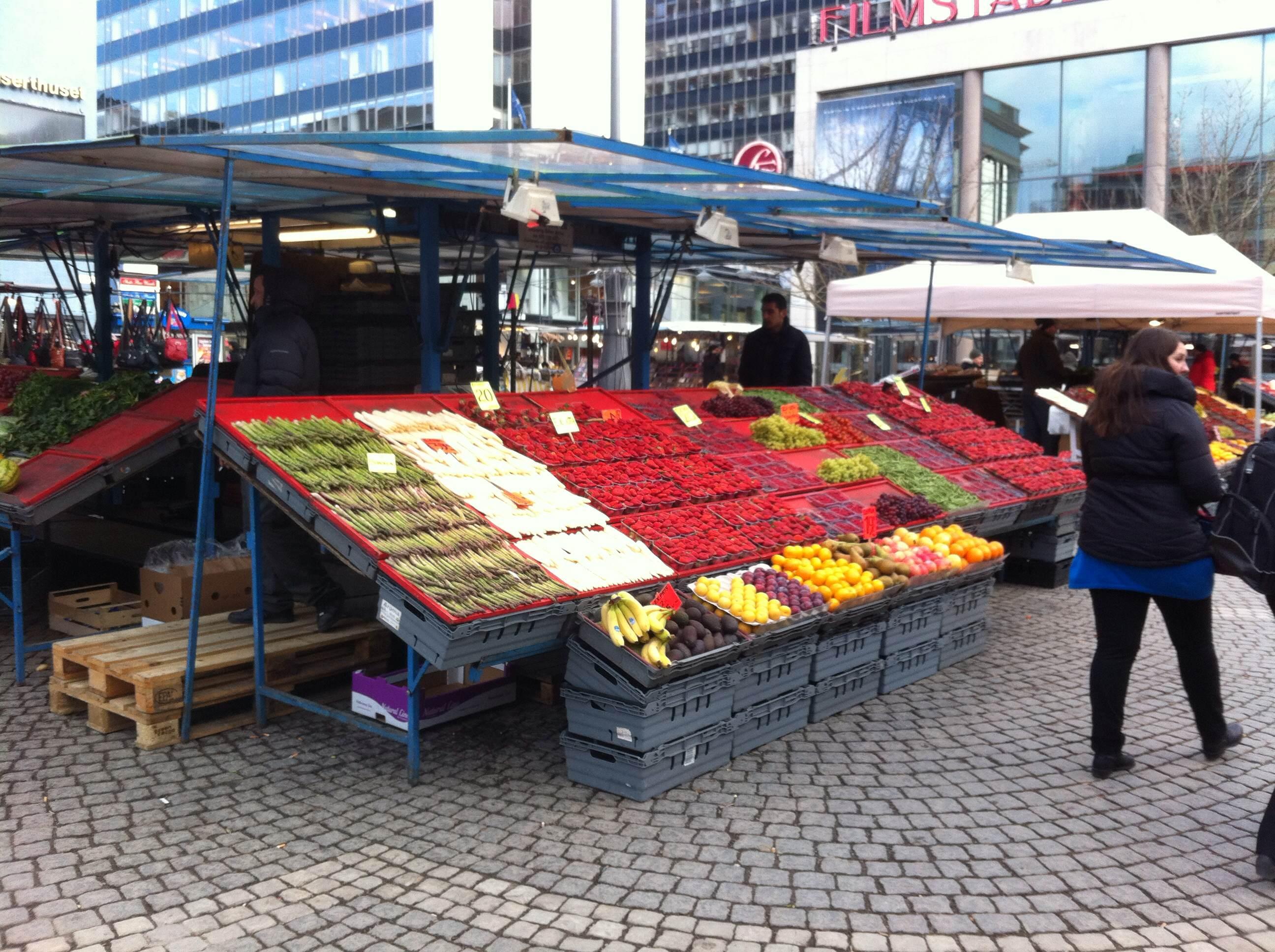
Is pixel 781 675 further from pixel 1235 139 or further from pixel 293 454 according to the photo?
pixel 1235 139

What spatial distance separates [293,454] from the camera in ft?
16.3

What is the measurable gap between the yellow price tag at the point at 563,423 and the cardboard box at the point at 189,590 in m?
2.11

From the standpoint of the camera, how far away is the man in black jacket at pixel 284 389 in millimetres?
5902

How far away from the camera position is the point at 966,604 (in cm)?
676

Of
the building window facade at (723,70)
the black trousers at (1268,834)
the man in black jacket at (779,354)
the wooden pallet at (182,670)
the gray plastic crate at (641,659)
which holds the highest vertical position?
the building window facade at (723,70)

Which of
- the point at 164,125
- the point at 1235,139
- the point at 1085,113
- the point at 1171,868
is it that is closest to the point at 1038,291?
the point at 1171,868

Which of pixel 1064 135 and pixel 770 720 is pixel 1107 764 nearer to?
pixel 770 720

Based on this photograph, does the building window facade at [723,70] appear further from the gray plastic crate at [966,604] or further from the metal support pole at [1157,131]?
the gray plastic crate at [966,604]

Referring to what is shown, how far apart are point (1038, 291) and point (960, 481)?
406cm

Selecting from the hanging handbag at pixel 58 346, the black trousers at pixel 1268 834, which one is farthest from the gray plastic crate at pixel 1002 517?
the hanging handbag at pixel 58 346

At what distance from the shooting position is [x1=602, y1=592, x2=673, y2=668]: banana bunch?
173 inches

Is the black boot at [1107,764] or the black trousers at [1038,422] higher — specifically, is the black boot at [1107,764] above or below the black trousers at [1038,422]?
below

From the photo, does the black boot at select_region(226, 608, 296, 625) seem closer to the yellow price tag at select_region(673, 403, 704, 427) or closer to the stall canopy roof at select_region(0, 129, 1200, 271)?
the stall canopy roof at select_region(0, 129, 1200, 271)

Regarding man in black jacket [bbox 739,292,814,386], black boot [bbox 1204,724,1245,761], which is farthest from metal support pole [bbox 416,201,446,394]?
black boot [bbox 1204,724,1245,761]
